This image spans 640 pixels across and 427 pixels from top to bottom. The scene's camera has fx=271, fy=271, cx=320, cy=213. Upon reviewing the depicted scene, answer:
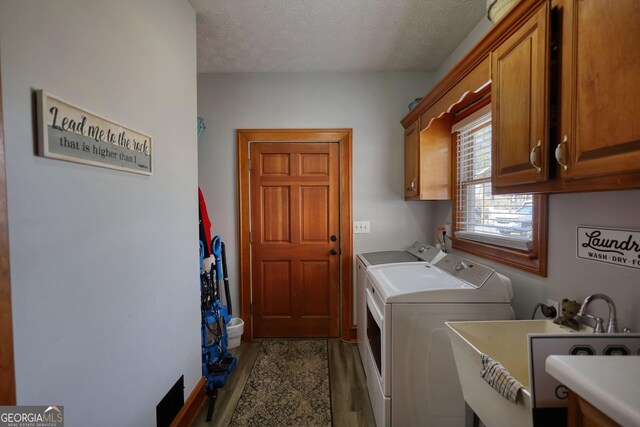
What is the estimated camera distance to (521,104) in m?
1.07

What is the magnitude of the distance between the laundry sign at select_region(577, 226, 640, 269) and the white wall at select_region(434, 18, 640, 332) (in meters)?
0.02

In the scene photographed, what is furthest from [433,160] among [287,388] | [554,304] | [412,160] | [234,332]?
[234,332]

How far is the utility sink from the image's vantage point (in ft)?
2.70

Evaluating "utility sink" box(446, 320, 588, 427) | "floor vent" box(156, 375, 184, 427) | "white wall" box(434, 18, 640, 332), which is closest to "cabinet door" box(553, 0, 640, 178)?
"white wall" box(434, 18, 640, 332)

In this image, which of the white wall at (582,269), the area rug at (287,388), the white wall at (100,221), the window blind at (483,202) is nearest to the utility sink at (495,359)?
the white wall at (582,269)

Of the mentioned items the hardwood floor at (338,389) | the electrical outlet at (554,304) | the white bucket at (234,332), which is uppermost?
the electrical outlet at (554,304)

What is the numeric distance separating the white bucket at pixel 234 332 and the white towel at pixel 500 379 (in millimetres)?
2136

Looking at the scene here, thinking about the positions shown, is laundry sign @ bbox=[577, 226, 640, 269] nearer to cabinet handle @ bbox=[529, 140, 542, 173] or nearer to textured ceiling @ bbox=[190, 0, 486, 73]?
cabinet handle @ bbox=[529, 140, 542, 173]

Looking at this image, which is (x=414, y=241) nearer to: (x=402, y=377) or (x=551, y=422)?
(x=402, y=377)

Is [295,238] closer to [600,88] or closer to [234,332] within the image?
[234,332]

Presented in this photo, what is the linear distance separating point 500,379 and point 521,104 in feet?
3.27

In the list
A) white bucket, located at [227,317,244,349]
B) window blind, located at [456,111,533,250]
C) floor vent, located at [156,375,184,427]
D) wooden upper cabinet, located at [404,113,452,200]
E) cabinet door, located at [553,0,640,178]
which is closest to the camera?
cabinet door, located at [553,0,640,178]

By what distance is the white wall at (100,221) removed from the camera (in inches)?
30.5

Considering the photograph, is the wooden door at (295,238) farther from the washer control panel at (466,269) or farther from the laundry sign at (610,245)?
the laundry sign at (610,245)
